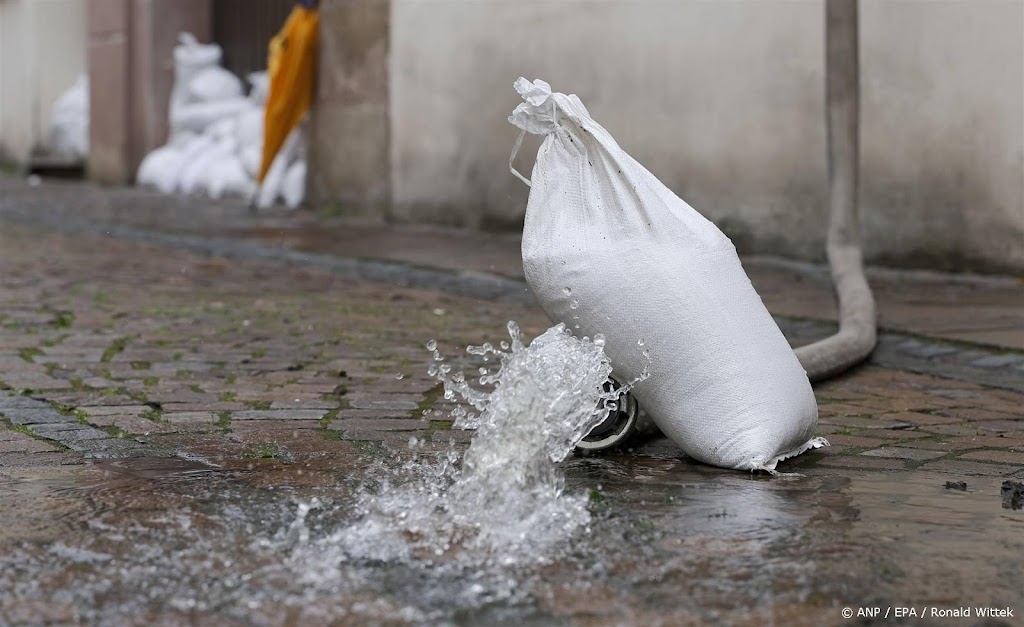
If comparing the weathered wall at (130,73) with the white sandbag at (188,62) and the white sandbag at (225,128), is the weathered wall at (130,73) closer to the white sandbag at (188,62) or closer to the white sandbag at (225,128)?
the white sandbag at (188,62)

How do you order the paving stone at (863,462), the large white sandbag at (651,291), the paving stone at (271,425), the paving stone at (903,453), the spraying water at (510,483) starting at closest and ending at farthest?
1. the spraying water at (510,483)
2. the large white sandbag at (651,291)
3. the paving stone at (863,462)
4. the paving stone at (903,453)
5. the paving stone at (271,425)

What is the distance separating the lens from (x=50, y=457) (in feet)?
10.2

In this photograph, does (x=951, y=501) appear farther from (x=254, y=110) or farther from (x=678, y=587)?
(x=254, y=110)

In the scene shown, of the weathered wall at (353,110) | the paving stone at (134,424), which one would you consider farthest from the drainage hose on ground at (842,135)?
the weathered wall at (353,110)

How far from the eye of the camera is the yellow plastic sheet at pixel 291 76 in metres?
10.9

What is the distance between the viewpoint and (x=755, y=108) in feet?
24.4

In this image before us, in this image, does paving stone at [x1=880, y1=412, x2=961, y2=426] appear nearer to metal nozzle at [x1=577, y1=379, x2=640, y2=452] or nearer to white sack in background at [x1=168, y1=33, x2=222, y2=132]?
metal nozzle at [x1=577, y1=379, x2=640, y2=452]

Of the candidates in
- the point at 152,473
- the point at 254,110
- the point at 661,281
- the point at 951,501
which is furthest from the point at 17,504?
the point at 254,110

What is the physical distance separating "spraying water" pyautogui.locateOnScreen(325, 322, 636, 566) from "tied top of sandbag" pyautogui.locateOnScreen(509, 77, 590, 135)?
0.43m

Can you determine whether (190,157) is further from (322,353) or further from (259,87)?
(322,353)

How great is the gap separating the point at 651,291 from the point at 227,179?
404 inches

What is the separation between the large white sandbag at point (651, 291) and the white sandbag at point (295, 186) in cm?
860

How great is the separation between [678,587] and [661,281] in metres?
0.93

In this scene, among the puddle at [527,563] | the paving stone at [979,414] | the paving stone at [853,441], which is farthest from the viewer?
the paving stone at [979,414]
